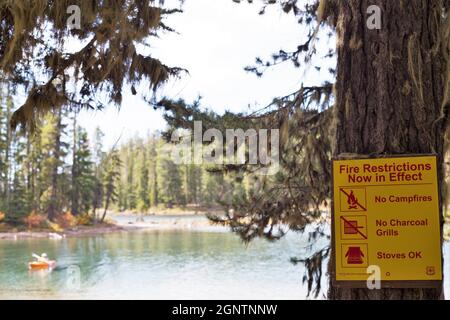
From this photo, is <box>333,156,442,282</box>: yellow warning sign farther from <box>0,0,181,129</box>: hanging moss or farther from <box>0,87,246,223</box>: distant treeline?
<box>0,87,246,223</box>: distant treeline

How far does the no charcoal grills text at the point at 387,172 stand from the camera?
4.93ft

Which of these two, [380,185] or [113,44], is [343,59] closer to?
[380,185]

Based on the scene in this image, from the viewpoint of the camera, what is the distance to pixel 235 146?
15.7 ft

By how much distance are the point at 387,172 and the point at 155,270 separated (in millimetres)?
22712

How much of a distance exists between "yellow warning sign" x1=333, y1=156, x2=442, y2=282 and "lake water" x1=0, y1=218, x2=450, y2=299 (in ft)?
41.8

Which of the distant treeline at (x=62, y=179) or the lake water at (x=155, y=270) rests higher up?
the distant treeline at (x=62, y=179)

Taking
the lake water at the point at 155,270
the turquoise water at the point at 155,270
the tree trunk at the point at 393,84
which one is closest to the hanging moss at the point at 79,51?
the tree trunk at the point at 393,84

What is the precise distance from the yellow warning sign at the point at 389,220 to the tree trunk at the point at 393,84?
7cm

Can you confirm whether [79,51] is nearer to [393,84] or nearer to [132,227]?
[393,84]

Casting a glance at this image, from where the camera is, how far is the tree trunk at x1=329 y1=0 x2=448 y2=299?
62.4 inches

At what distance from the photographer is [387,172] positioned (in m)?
1.52

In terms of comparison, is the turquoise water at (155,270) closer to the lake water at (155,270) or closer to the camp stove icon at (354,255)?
the lake water at (155,270)

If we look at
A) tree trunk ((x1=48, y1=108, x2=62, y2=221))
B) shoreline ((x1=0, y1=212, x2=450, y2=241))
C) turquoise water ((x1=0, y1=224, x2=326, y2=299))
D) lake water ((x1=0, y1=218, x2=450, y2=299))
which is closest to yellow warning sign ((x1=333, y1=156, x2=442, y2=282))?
lake water ((x1=0, y1=218, x2=450, y2=299))

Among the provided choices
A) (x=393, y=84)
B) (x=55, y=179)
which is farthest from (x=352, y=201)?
(x=55, y=179)
